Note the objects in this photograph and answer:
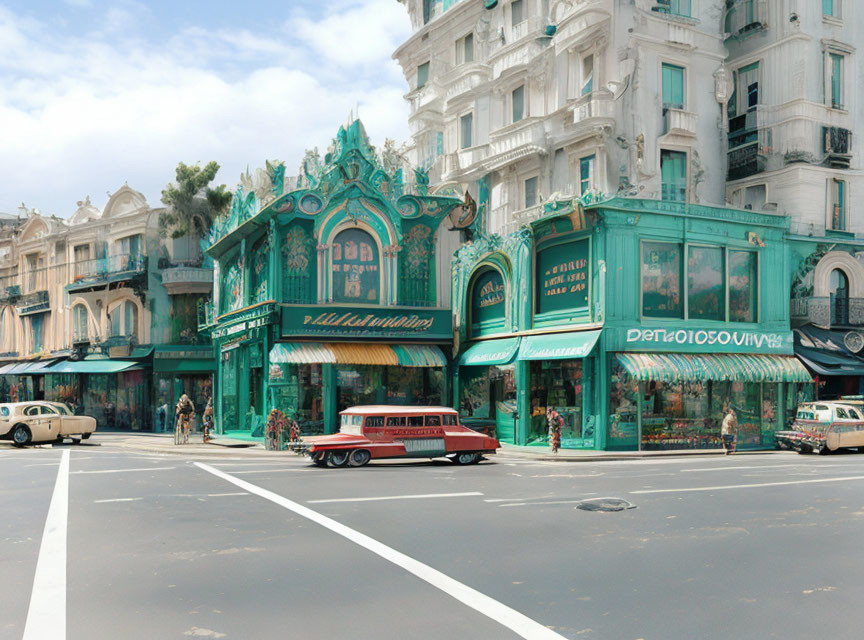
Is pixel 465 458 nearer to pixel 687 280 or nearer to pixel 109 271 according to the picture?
pixel 687 280

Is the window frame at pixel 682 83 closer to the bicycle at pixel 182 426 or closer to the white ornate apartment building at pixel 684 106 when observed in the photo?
the white ornate apartment building at pixel 684 106

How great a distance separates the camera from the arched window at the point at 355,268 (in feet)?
109

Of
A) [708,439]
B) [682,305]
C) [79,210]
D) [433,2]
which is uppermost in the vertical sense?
[433,2]

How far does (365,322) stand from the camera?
32.9 m

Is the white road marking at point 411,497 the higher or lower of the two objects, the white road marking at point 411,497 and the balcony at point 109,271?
the lower

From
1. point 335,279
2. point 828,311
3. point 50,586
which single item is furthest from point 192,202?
point 50,586

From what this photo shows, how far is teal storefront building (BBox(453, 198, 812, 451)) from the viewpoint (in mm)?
28016

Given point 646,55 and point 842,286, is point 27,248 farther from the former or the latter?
point 842,286

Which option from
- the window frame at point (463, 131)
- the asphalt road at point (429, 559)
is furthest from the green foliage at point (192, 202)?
the asphalt road at point (429, 559)

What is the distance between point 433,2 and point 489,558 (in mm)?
39426

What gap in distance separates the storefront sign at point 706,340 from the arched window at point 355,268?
11.0 metres

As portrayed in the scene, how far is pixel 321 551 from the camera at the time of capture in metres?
10.3

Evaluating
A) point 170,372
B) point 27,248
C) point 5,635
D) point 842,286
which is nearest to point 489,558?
point 5,635

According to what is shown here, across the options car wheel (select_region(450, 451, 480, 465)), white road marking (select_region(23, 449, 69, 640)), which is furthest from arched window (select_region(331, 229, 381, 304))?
white road marking (select_region(23, 449, 69, 640))
